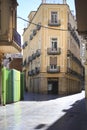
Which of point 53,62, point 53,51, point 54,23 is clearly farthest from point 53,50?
point 54,23

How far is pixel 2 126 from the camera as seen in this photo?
16141 mm

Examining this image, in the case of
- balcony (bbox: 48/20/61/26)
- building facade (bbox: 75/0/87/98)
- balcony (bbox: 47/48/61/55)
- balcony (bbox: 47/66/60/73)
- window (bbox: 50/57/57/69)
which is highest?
balcony (bbox: 48/20/61/26)

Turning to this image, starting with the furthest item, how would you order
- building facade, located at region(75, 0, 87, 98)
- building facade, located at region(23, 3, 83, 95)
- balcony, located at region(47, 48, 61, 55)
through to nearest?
building facade, located at region(23, 3, 83, 95) → balcony, located at region(47, 48, 61, 55) → building facade, located at region(75, 0, 87, 98)

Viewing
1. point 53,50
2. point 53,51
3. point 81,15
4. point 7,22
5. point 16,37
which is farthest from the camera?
point 53,50

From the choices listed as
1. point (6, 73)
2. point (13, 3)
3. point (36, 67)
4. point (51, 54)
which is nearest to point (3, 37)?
point (13, 3)

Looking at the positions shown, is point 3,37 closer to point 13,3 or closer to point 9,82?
point 13,3

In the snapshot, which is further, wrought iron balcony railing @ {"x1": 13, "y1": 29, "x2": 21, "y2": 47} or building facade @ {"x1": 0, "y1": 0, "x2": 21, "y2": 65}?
wrought iron balcony railing @ {"x1": 13, "y1": 29, "x2": 21, "y2": 47}

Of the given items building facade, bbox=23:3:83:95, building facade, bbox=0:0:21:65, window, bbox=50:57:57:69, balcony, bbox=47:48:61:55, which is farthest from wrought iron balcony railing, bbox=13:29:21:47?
window, bbox=50:57:57:69

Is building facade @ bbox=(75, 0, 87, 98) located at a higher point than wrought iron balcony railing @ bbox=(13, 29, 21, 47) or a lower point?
higher

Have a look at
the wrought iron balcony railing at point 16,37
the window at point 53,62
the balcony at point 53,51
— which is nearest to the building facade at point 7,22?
the wrought iron balcony railing at point 16,37

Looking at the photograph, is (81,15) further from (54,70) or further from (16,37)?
(54,70)

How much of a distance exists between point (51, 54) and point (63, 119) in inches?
1845

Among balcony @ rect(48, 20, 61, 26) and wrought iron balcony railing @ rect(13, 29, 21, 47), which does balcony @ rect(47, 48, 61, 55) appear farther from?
wrought iron balcony railing @ rect(13, 29, 21, 47)

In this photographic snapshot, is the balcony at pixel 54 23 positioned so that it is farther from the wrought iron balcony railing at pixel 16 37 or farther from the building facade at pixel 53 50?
the wrought iron balcony railing at pixel 16 37
